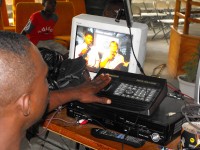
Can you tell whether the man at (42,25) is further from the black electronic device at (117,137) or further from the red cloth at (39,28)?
the black electronic device at (117,137)

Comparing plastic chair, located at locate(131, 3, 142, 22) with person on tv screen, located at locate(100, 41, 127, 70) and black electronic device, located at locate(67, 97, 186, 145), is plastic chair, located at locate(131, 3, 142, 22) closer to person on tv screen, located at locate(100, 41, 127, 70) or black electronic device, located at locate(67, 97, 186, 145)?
person on tv screen, located at locate(100, 41, 127, 70)

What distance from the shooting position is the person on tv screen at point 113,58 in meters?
1.92

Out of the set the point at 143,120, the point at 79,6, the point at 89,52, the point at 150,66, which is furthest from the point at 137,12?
the point at 143,120

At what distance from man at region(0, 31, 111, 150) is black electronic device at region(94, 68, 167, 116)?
0.46 m

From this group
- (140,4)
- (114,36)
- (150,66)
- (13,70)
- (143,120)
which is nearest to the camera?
(13,70)

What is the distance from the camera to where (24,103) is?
1041 mm

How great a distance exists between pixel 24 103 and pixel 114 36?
38.7 inches

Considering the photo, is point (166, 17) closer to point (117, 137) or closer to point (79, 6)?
point (79, 6)

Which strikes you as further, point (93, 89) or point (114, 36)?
point (114, 36)

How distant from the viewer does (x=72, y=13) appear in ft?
18.0

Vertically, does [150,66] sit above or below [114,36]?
below

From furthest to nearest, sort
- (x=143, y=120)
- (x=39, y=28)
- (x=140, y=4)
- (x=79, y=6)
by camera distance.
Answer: (x=140, y=4) → (x=79, y=6) → (x=39, y=28) → (x=143, y=120)

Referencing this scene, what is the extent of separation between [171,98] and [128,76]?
0.23 m

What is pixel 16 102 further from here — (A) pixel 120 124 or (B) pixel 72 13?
(B) pixel 72 13
